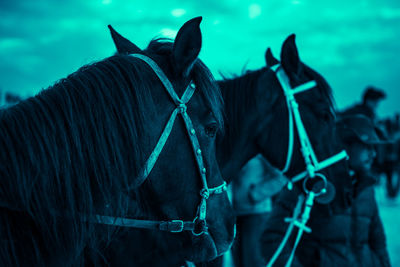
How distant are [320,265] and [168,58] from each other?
2077 millimetres

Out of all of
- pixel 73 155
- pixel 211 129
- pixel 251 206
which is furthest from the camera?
pixel 251 206

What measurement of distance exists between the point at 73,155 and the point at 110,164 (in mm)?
131

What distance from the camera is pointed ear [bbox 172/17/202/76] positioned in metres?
1.31

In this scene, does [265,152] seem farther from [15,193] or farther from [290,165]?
[15,193]

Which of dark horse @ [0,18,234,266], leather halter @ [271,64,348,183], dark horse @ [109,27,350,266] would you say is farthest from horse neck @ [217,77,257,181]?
dark horse @ [0,18,234,266]

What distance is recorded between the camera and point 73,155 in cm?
113

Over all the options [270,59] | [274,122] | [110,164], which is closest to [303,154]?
[274,122]

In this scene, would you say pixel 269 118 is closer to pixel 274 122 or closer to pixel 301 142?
pixel 274 122

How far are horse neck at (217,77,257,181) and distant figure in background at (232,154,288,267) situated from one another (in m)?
0.36

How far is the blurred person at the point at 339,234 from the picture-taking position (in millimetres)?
2627

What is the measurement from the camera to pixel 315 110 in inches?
99.3

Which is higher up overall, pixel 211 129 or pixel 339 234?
pixel 211 129

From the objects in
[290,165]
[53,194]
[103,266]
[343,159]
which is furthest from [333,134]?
[53,194]

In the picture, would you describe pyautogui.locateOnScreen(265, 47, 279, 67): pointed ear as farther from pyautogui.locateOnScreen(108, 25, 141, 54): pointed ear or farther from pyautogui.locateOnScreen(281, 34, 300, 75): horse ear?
pyautogui.locateOnScreen(108, 25, 141, 54): pointed ear
